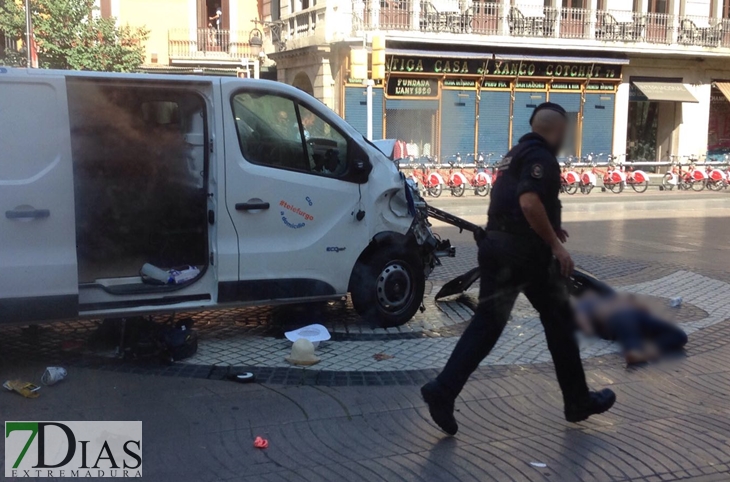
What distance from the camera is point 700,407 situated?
5.02 m

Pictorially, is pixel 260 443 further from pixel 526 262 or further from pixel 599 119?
pixel 599 119

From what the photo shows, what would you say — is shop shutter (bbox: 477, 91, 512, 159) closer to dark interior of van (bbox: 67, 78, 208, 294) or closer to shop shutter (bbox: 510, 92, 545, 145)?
shop shutter (bbox: 510, 92, 545, 145)

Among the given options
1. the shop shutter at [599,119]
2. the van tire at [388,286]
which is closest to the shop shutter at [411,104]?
the shop shutter at [599,119]

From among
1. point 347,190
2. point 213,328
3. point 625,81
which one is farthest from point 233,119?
point 625,81

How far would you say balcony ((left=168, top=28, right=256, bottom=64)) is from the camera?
96.3 feet

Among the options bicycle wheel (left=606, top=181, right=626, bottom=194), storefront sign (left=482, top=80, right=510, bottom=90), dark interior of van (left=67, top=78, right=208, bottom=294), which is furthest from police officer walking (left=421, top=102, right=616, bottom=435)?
storefront sign (left=482, top=80, right=510, bottom=90)

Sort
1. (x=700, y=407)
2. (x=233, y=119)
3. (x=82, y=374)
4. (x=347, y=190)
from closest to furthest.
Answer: (x=700, y=407)
(x=82, y=374)
(x=233, y=119)
(x=347, y=190)

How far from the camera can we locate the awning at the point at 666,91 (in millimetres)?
28188

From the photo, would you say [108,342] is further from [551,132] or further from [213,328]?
[551,132]

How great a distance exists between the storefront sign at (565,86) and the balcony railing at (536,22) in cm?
161

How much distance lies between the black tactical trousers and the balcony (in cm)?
2628

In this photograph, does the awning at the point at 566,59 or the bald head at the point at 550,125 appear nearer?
the bald head at the point at 550,125

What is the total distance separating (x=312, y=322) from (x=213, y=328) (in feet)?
2.86

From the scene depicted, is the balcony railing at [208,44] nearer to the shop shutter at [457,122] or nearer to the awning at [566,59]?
the shop shutter at [457,122]
